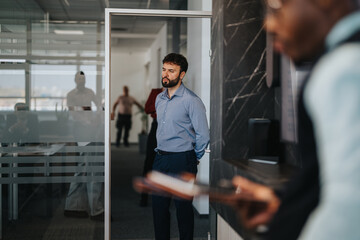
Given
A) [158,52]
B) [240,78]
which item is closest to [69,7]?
[240,78]

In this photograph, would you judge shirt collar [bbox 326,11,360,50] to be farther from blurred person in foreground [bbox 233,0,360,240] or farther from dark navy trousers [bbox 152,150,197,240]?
dark navy trousers [bbox 152,150,197,240]

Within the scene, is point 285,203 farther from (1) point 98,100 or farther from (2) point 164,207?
(1) point 98,100

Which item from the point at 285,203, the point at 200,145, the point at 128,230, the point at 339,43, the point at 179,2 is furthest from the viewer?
the point at 128,230

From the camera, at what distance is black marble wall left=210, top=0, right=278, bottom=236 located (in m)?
3.12

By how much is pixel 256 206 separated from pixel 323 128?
11.9 inches

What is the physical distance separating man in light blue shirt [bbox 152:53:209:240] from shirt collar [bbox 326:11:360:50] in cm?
269

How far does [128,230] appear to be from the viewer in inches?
190

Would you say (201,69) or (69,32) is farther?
(201,69)

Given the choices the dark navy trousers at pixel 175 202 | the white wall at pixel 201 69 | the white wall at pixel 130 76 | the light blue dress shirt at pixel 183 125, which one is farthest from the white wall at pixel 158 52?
the dark navy trousers at pixel 175 202

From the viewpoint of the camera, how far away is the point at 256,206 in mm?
1208

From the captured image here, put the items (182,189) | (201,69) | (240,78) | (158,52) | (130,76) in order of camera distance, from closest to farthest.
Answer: (182,189), (240,78), (201,69), (158,52), (130,76)

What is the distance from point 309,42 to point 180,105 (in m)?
2.71

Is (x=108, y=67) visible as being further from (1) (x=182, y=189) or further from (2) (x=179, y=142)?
(1) (x=182, y=189)

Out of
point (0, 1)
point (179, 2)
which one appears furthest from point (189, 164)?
point (0, 1)
